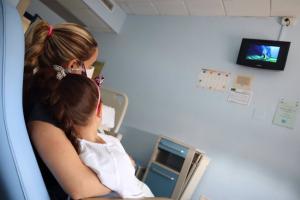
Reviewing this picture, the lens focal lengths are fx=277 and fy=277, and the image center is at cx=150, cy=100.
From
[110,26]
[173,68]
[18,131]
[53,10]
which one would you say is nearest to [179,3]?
[173,68]

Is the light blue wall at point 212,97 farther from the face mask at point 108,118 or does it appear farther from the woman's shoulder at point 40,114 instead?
the woman's shoulder at point 40,114

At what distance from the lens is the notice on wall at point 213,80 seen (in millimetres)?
2795

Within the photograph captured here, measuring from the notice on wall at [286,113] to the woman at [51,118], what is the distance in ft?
6.62

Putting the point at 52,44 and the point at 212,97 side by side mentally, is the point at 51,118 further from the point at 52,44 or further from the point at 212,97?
the point at 212,97

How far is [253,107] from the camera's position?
2.59 m

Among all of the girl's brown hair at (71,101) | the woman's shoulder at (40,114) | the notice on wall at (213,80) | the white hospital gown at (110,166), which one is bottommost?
the white hospital gown at (110,166)

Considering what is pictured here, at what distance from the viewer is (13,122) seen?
64cm

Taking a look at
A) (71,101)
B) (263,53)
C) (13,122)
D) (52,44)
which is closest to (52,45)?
(52,44)

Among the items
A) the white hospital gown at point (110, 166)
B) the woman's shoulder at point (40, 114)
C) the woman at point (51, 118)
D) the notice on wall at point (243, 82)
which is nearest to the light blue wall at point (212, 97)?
the notice on wall at point (243, 82)

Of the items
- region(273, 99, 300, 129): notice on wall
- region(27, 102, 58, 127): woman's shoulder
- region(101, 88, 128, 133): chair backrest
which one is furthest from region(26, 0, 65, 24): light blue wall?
region(27, 102, 58, 127): woman's shoulder

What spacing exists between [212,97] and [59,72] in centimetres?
210

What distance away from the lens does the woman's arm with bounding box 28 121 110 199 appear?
76cm

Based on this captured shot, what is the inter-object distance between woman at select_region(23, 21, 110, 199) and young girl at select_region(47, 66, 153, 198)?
27 millimetres

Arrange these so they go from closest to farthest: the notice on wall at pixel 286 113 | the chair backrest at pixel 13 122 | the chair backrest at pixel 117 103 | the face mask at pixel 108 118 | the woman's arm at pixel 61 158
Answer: the chair backrest at pixel 13 122
the woman's arm at pixel 61 158
the face mask at pixel 108 118
the chair backrest at pixel 117 103
the notice on wall at pixel 286 113
